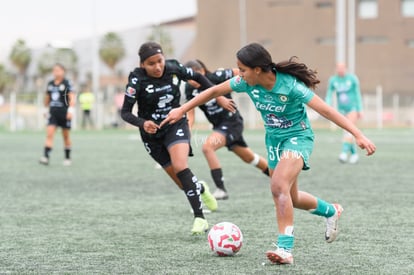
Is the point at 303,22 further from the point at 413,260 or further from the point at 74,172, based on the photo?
the point at 413,260

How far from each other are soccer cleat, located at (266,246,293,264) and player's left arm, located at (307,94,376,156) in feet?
3.29

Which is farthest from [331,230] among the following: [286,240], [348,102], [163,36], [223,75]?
[163,36]

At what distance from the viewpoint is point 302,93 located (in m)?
6.29

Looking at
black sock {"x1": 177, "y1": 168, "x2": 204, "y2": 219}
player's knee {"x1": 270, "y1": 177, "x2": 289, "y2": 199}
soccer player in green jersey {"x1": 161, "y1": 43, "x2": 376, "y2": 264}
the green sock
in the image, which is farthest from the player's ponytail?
black sock {"x1": 177, "y1": 168, "x2": 204, "y2": 219}

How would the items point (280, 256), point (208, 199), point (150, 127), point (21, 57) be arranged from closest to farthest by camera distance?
1. point (280, 256)
2. point (150, 127)
3. point (208, 199)
4. point (21, 57)

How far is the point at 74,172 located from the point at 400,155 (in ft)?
26.9

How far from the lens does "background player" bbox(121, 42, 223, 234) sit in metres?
Answer: 7.78

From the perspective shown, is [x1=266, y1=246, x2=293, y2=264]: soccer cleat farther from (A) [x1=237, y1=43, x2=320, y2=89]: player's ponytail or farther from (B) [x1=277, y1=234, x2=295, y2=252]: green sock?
(A) [x1=237, y1=43, x2=320, y2=89]: player's ponytail

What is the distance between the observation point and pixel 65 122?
1695 cm

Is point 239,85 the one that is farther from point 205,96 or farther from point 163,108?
point 163,108

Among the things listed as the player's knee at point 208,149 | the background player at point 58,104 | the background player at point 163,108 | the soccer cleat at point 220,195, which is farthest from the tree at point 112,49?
the background player at point 163,108

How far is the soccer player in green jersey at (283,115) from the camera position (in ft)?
20.4

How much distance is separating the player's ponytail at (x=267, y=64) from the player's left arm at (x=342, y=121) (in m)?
0.25

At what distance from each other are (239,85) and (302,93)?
22.2 inches
